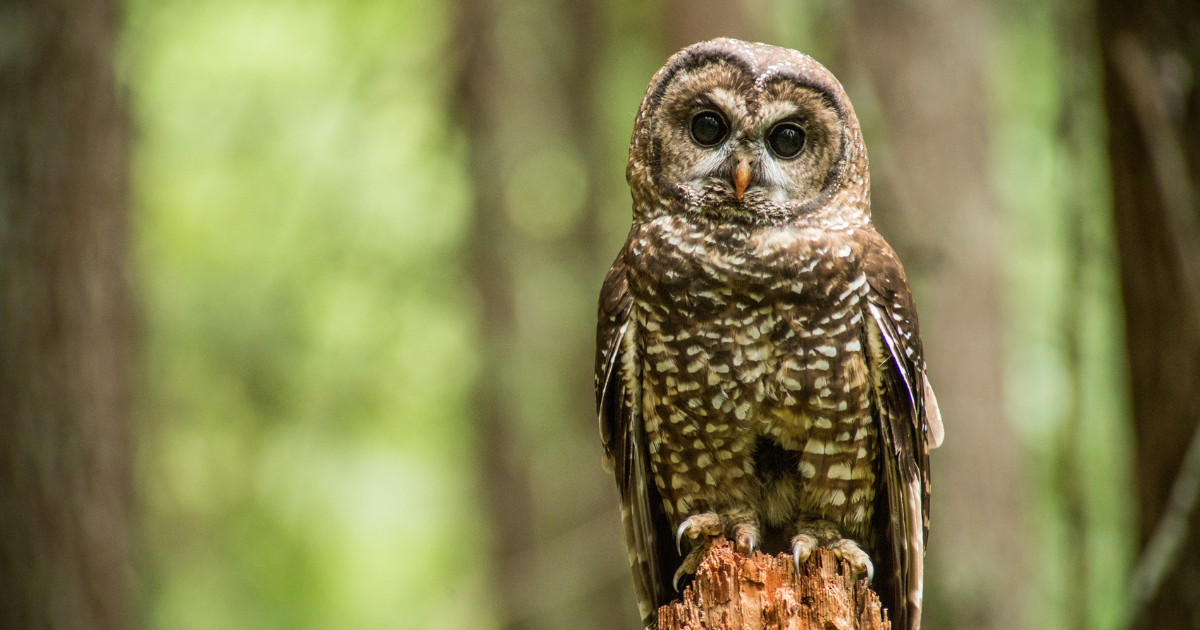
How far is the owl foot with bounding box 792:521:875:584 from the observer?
2876mm

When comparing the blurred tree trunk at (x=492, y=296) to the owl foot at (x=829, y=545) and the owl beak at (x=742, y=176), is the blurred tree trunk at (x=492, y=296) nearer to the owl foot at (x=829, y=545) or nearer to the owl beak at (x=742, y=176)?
the owl foot at (x=829, y=545)

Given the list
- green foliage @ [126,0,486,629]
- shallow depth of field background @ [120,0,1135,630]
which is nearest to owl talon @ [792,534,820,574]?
shallow depth of field background @ [120,0,1135,630]

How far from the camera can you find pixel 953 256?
462 centimetres

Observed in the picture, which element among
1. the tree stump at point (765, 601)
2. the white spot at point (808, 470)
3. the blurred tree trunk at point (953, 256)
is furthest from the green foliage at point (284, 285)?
the tree stump at point (765, 601)

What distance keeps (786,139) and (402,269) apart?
506cm

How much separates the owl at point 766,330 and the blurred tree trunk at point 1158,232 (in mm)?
668

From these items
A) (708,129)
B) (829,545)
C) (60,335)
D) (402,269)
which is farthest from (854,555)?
(402,269)

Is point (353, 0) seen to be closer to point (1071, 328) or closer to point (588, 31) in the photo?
point (588, 31)

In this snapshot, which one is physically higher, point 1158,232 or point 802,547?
point 1158,232

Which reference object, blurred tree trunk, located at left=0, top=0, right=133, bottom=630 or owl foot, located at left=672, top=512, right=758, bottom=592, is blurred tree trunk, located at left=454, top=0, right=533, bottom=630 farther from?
owl foot, located at left=672, top=512, right=758, bottom=592

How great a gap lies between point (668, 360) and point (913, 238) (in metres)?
2.08

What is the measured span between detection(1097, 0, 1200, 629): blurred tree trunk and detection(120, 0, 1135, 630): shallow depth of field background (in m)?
1.63

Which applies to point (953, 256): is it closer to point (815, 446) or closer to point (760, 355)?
point (815, 446)

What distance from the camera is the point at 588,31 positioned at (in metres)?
7.59
